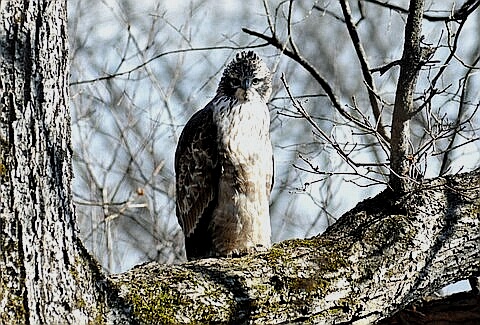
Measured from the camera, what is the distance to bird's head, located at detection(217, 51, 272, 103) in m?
5.12

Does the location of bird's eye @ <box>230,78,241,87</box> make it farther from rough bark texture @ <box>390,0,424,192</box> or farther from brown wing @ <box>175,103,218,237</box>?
rough bark texture @ <box>390,0,424,192</box>

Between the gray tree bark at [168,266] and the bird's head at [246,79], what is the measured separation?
48.9 inches

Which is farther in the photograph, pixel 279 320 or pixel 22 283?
pixel 279 320

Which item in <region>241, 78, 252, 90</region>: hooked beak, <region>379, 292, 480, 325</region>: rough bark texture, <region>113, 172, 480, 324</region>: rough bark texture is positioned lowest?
<region>379, 292, 480, 325</region>: rough bark texture

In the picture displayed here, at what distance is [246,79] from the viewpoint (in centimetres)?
512

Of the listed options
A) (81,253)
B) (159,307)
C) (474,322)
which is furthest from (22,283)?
(474,322)

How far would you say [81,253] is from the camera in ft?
10.3

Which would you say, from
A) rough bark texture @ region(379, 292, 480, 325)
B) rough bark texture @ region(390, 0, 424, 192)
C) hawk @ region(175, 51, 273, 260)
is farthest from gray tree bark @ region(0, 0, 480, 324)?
hawk @ region(175, 51, 273, 260)

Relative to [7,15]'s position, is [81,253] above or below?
below

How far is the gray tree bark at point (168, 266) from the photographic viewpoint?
2.93 m

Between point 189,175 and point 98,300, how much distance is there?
6.52ft

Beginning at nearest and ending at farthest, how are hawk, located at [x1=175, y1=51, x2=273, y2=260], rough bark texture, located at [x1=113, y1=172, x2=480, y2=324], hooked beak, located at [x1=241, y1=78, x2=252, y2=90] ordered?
1. rough bark texture, located at [x1=113, y1=172, x2=480, y2=324]
2. hawk, located at [x1=175, y1=51, x2=273, y2=260]
3. hooked beak, located at [x1=241, y1=78, x2=252, y2=90]

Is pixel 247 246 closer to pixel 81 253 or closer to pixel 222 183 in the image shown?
pixel 222 183

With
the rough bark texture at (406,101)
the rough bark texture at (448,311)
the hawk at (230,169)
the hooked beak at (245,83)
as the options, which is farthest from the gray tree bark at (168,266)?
the hooked beak at (245,83)
